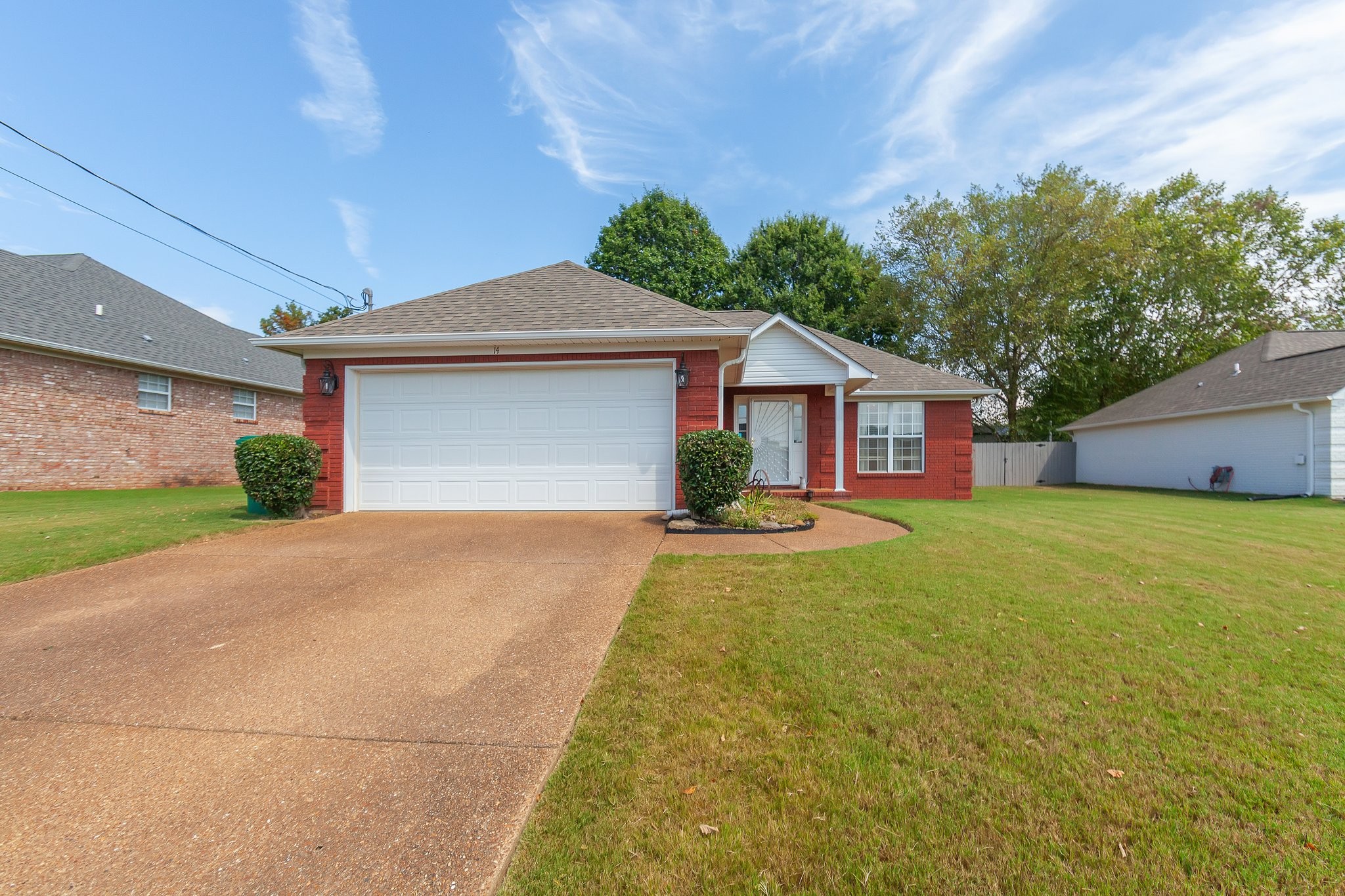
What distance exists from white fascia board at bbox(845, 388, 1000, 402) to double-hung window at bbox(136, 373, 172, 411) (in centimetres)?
1823

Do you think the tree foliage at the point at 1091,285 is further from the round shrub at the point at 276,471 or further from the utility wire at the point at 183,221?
the round shrub at the point at 276,471

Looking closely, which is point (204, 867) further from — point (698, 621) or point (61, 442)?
point (61, 442)

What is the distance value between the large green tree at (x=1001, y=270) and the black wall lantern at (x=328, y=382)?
2361 cm

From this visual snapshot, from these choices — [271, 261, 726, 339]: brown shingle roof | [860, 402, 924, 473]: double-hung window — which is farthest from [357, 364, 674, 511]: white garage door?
[860, 402, 924, 473]: double-hung window

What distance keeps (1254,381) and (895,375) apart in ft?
36.1

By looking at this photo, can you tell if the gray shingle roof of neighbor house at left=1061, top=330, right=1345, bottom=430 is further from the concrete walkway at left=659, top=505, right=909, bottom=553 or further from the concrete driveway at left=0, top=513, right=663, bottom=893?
the concrete driveway at left=0, top=513, right=663, bottom=893

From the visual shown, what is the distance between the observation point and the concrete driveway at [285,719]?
1.73 meters

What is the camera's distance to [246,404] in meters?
17.1

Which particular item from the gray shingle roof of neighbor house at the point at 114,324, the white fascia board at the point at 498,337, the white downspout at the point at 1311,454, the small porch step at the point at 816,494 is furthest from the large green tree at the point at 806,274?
the gray shingle roof of neighbor house at the point at 114,324

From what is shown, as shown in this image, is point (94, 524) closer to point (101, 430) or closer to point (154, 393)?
point (101, 430)

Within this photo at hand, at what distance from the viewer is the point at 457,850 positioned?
1745 mm

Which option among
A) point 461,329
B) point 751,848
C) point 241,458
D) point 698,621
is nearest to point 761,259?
point 461,329

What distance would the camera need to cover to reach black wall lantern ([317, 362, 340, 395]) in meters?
8.81

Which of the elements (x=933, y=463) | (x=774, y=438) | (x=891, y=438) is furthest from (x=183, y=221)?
(x=933, y=463)
